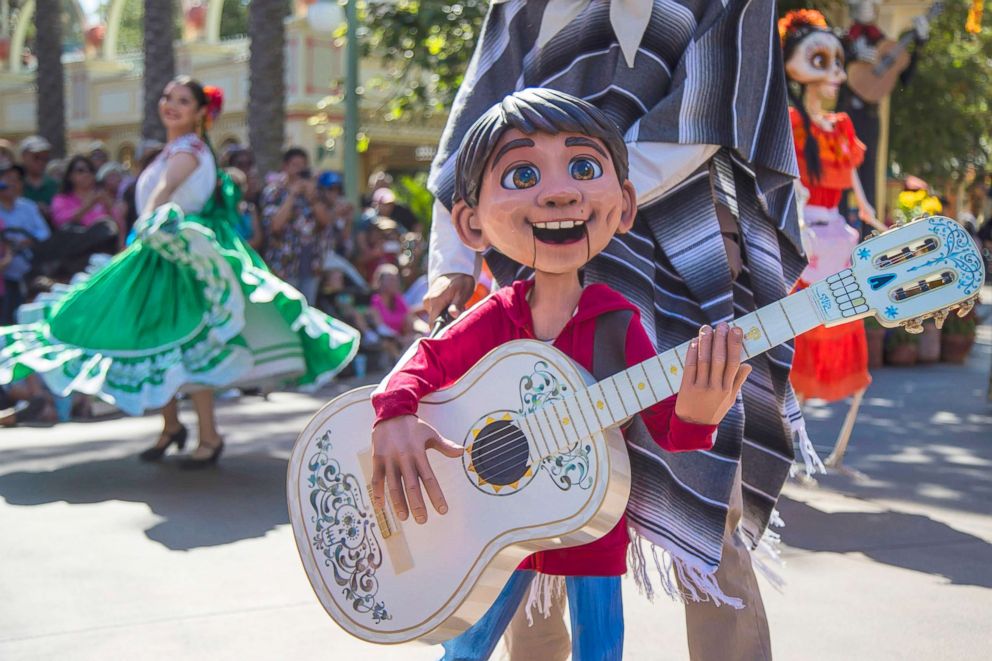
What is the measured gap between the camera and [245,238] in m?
8.24

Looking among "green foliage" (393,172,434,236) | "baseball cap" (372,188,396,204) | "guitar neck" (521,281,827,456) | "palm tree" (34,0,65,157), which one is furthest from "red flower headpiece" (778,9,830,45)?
"palm tree" (34,0,65,157)

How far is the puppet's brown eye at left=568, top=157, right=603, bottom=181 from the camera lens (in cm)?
213

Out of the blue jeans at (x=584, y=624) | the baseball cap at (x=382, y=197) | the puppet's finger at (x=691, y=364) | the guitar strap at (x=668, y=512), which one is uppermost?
the puppet's finger at (x=691, y=364)

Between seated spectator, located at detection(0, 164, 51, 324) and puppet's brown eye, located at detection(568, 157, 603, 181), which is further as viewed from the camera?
seated spectator, located at detection(0, 164, 51, 324)

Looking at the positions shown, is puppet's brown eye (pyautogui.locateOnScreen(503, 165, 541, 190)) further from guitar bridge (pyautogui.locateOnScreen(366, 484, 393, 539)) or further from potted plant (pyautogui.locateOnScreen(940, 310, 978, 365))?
potted plant (pyautogui.locateOnScreen(940, 310, 978, 365))

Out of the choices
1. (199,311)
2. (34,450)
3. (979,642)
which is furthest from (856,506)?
(34,450)

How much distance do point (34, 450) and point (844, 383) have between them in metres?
3.91

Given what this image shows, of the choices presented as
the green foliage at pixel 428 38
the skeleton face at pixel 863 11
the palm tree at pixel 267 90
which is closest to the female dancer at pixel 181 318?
the green foliage at pixel 428 38

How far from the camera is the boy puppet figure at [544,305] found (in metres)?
2.05

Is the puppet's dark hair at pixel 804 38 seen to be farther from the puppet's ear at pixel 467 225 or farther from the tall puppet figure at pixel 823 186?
the puppet's ear at pixel 467 225

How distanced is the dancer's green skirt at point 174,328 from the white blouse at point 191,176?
0.21 feet

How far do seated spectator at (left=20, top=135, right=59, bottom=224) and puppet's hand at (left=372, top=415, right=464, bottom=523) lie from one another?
823cm

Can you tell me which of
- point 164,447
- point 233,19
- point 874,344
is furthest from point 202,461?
point 233,19

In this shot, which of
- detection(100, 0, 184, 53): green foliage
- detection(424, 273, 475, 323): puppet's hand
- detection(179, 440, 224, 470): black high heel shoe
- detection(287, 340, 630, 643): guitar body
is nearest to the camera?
detection(287, 340, 630, 643): guitar body
